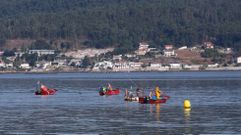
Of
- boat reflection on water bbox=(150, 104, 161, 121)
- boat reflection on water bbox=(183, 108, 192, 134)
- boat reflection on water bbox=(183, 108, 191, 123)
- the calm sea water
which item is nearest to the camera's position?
boat reflection on water bbox=(183, 108, 192, 134)

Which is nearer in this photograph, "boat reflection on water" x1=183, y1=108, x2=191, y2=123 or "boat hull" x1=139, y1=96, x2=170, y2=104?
"boat reflection on water" x1=183, y1=108, x2=191, y2=123

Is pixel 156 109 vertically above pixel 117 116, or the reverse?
pixel 156 109

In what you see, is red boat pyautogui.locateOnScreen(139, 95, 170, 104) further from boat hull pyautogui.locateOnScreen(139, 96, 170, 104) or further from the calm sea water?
the calm sea water

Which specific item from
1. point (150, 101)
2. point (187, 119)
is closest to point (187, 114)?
point (187, 119)

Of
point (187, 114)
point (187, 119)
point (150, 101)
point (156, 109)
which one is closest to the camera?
point (187, 119)

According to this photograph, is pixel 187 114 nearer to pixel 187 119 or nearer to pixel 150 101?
pixel 187 119

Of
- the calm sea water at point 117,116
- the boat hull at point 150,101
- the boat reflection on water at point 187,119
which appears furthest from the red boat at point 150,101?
the boat reflection on water at point 187,119

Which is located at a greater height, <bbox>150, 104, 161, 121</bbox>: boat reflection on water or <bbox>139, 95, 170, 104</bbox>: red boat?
<bbox>139, 95, 170, 104</bbox>: red boat

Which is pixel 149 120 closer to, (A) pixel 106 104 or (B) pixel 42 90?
(A) pixel 106 104

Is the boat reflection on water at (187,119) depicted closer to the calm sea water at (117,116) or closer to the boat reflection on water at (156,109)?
the calm sea water at (117,116)

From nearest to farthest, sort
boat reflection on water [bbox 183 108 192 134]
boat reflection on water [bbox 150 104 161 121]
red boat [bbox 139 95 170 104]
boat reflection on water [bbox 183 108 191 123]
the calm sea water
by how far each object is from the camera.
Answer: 1. boat reflection on water [bbox 183 108 192 134]
2. the calm sea water
3. boat reflection on water [bbox 183 108 191 123]
4. boat reflection on water [bbox 150 104 161 121]
5. red boat [bbox 139 95 170 104]

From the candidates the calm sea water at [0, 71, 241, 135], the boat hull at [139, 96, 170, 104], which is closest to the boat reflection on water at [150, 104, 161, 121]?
the calm sea water at [0, 71, 241, 135]

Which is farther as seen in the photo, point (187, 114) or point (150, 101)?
point (150, 101)

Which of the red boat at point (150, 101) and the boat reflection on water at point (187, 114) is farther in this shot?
the red boat at point (150, 101)
